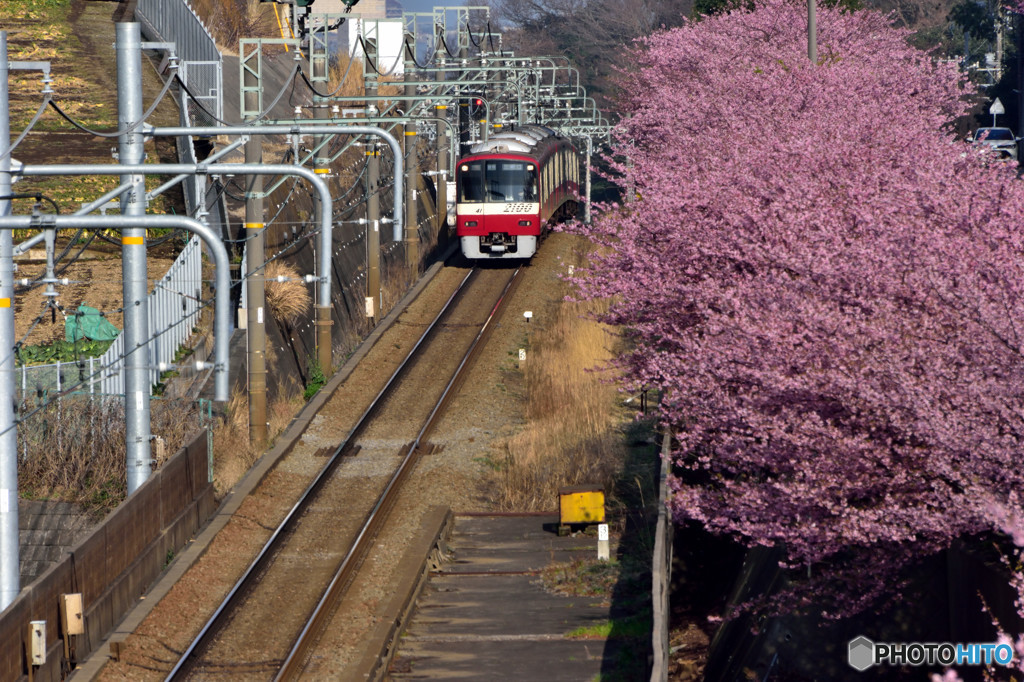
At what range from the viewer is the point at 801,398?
10.8 metres

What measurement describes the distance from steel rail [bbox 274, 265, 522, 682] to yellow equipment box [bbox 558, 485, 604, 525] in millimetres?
2524

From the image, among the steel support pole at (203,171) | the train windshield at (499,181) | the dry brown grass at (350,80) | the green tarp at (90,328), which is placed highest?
the dry brown grass at (350,80)

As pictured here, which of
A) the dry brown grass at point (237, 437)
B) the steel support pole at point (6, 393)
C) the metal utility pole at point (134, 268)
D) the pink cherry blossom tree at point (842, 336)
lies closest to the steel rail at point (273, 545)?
the dry brown grass at point (237, 437)

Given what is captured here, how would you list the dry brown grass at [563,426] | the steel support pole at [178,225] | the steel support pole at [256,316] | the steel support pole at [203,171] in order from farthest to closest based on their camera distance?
the steel support pole at [256,316] → the dry brown grass at [563,426] → the steel support pole at [203,171] → the steel support pole at [178,225]

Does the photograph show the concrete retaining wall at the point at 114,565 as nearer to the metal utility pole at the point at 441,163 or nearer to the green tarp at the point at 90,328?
the green tarp at the point at 90,328

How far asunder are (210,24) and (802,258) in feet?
132

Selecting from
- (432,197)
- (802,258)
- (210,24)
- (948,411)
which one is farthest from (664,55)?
(948,411)

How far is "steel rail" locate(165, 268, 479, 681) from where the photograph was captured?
12.9 m

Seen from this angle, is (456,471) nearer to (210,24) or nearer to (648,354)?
(648,354)

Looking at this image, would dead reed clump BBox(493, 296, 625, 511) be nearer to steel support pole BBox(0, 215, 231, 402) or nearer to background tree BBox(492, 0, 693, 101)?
steel support pole BBox(0, 215, 231, 402)

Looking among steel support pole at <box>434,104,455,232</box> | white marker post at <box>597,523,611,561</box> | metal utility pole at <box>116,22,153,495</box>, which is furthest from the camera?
steel support pole at <box>434,104,455,232</box>

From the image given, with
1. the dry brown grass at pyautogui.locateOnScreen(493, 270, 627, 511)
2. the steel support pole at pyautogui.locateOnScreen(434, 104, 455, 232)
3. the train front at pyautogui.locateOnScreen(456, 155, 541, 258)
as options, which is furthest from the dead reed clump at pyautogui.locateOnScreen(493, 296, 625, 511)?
the steel support pole at pyautogui.locateOnScreen(434, 104, 455, 232)

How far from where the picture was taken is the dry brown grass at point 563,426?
734 inches

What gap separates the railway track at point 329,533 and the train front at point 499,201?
574 centimetres
